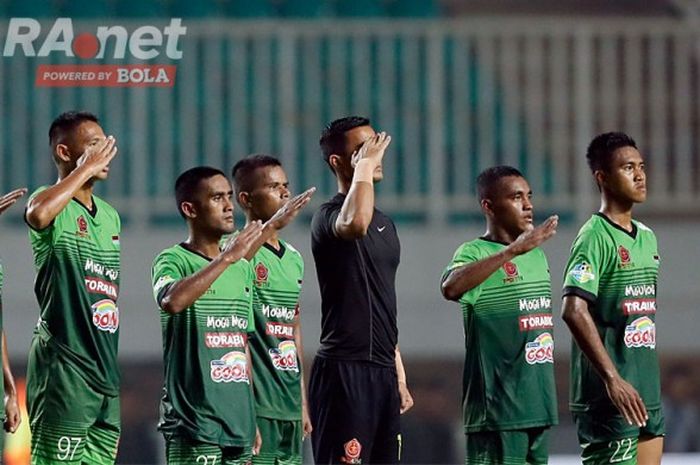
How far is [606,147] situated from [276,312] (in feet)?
4.17

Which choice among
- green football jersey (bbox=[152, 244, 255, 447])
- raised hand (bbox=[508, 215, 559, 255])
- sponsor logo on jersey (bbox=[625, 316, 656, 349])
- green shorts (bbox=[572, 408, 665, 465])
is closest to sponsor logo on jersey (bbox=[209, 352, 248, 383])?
green football jersey (bbox=[152, 244, 255, 447])

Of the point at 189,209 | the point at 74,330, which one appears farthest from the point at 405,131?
the point at 74,330

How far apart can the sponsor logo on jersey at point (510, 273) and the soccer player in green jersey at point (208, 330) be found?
78cm

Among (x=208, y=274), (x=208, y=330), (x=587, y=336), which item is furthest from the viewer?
(x=587, y=336)

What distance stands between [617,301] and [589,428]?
44 centimetres

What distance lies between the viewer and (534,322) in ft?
19.7

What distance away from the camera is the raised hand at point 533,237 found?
222 inches

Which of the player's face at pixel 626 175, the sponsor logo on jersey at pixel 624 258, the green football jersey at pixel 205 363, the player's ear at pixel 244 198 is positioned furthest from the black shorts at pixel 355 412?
the player's face at pixel 626 175

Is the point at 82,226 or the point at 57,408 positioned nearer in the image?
the point at 57,408

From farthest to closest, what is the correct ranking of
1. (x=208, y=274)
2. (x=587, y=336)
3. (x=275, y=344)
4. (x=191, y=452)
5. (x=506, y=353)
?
(x=275, y=344) → (x=506, y=353) → (x=587, y=336) → (x=191, y=452) → (x=208, y=274)

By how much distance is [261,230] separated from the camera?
5590 millimetres

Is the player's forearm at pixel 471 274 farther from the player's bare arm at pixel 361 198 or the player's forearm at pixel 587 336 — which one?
the player's bare arm at pixel 361 198

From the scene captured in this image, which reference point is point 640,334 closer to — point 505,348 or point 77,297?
point 505,348

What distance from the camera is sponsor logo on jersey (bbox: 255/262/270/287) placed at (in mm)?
6266
